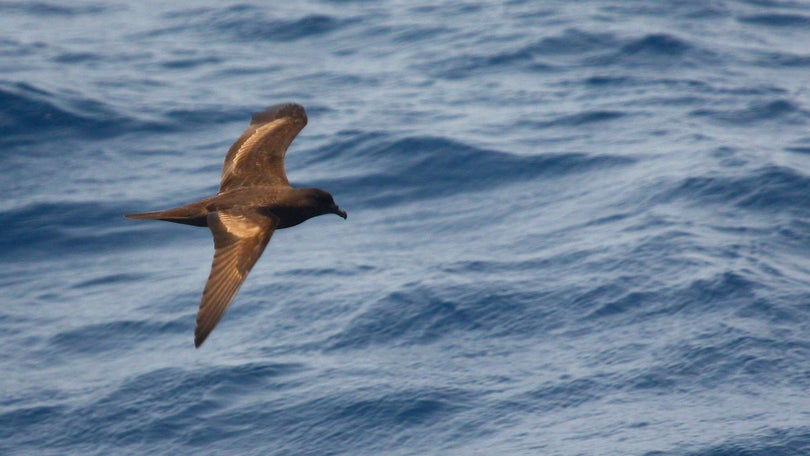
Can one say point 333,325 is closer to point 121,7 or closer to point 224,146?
point 224,146

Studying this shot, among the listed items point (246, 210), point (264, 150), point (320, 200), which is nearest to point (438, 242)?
point (264, 150)

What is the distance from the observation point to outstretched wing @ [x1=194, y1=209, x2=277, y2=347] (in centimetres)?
916

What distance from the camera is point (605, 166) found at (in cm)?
1792

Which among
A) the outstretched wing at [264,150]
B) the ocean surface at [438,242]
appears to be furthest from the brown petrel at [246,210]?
the ocean surface at [438,242]

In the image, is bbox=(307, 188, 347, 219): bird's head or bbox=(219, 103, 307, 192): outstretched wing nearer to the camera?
bbox=(307, 188, 347, 219): bird's head

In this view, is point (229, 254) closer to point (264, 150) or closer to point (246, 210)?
point (246, 210)

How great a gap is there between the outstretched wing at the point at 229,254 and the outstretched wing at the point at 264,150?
112cm

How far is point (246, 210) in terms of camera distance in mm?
10320

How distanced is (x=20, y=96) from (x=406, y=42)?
6.55 m

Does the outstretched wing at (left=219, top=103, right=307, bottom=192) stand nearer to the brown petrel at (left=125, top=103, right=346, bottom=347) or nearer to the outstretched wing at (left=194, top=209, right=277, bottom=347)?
the brown petrel at (left=125, top=103, right=346, bottom=347)

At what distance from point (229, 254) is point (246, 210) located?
615 mm

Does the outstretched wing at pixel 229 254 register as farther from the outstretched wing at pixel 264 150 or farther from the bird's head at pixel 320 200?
Answer: the outstretched wing at pixel 264 150

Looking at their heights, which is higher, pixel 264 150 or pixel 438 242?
pixel 264 150

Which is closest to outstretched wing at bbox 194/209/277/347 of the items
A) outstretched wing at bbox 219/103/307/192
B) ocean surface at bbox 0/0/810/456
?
outstretched wing at bbox 219/103/307/192
